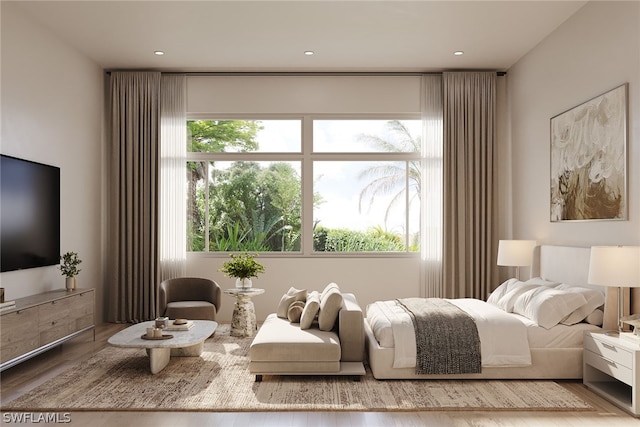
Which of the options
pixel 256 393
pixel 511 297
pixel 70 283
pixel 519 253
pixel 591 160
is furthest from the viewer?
pixel 519 253

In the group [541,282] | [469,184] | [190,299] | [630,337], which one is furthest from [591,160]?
[190,299]

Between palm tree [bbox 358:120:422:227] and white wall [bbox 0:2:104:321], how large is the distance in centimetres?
333

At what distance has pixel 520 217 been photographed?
262 inches

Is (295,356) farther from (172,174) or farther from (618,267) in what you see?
(172,174)

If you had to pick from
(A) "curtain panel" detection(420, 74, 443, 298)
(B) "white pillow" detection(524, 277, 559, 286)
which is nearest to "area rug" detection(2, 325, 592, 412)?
(B) "white pillow" detection(524, 277, 559, 286)

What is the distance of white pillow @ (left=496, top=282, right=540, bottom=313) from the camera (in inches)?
194

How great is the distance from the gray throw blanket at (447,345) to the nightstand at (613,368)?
80cm

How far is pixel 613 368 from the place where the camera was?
382 cm

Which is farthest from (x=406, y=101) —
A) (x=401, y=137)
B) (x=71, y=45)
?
(x=71, y=45)

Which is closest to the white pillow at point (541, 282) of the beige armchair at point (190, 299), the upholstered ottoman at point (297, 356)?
the upholstered ottoman at point (297, 356)

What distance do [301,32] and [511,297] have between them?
3.28 metres

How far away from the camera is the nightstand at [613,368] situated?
11.7 ft

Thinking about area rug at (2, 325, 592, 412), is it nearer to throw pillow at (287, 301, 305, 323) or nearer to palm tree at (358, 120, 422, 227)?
throw pillow at (287, 301, 305, 323)

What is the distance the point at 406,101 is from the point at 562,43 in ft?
6.95
